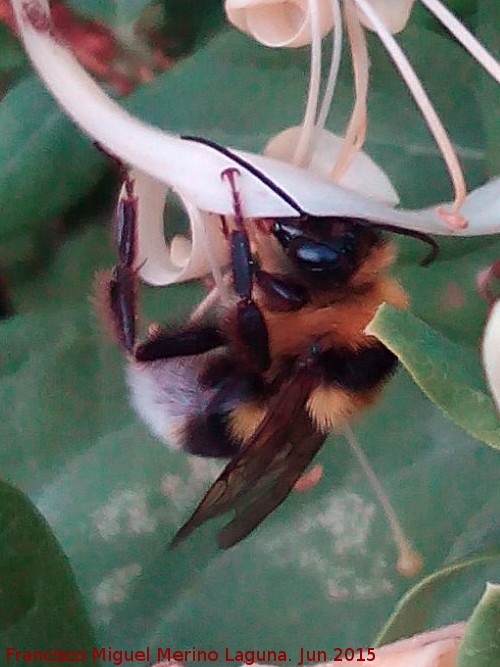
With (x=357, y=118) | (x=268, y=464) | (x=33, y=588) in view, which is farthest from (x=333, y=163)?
(x=33, y=588)

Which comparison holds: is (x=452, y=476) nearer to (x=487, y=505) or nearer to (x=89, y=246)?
(x=487, y=505)

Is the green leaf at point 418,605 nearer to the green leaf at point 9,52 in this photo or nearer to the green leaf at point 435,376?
the green leaf at point 435,376

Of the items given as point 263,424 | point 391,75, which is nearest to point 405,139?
point 391,75

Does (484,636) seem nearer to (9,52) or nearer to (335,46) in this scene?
(335,46)

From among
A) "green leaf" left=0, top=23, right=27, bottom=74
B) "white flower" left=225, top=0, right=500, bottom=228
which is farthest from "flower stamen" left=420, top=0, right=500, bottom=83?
"green leaf" left=0, top=23, right=27, bottom=74

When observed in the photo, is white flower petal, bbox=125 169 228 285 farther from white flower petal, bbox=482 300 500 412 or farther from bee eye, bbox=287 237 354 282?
white flower petal, bbox=482 300 500 412
